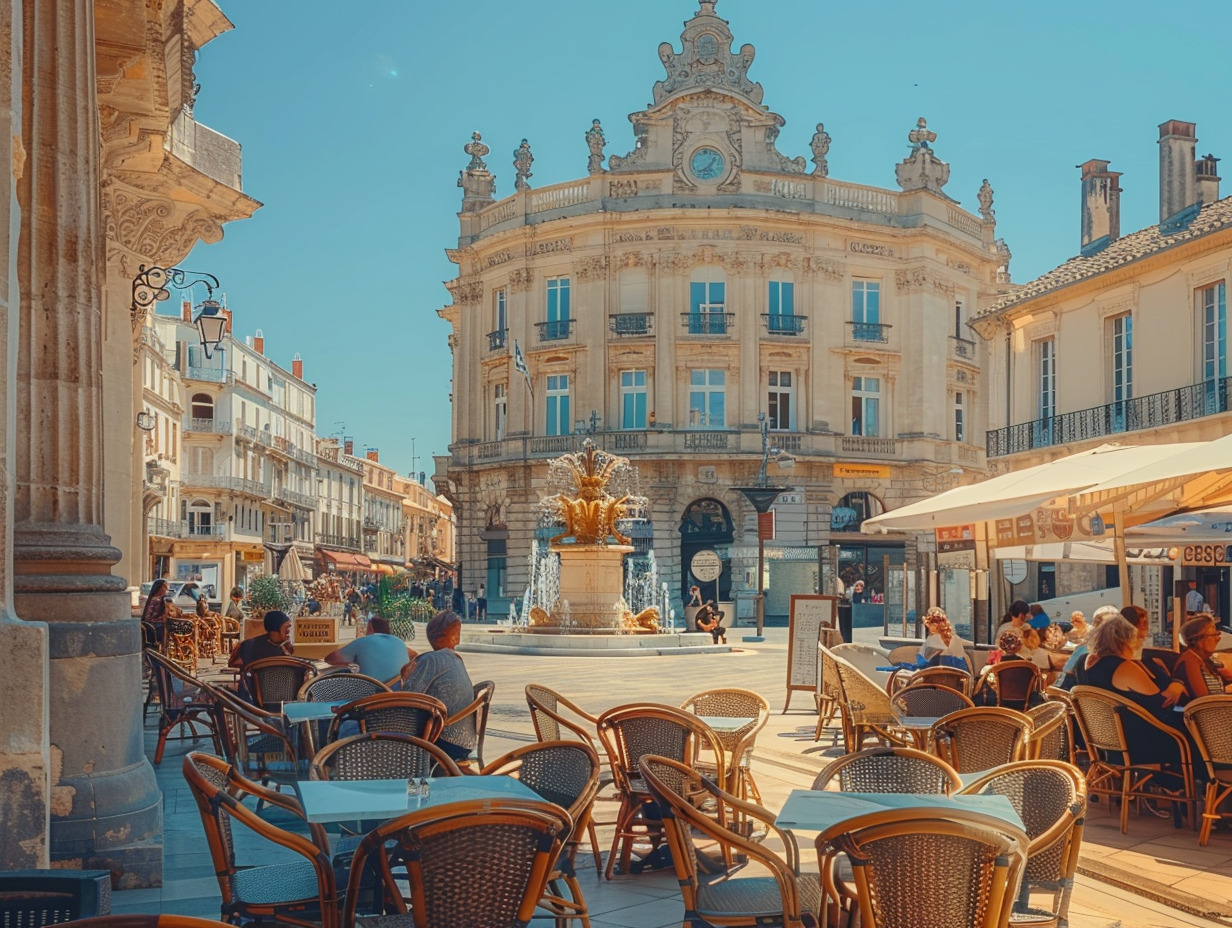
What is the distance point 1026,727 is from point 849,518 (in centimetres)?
3838

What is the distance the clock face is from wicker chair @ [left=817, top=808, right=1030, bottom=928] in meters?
42.4

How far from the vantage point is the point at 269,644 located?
973 cm

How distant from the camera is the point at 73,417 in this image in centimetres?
589

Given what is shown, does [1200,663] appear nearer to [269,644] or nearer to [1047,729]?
[1047,729]

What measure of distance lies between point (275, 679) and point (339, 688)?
1.47 metres

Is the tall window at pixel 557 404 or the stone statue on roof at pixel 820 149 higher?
the stone statue on roof at pixel 820 149

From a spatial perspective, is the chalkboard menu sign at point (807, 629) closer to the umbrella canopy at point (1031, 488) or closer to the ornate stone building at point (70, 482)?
the umbrella canopy at point (1031, 488)

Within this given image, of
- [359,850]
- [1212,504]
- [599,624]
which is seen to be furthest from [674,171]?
[359,850]

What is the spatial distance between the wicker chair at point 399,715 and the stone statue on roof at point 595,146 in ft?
131

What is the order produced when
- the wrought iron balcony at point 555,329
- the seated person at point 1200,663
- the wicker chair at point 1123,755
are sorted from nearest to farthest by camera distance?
the wicker chair at point 1123,755 < the seated person at point 1200,663 < the wrought iron balcony at point 555,329

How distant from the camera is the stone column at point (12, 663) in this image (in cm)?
457

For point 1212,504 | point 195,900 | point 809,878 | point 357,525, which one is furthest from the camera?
point 357,525

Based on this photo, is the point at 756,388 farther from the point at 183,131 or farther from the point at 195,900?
the point at 195,900

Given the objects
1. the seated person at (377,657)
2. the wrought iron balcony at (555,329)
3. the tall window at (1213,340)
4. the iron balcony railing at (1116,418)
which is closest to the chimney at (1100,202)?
the iron balcony railing at (1116,418)
